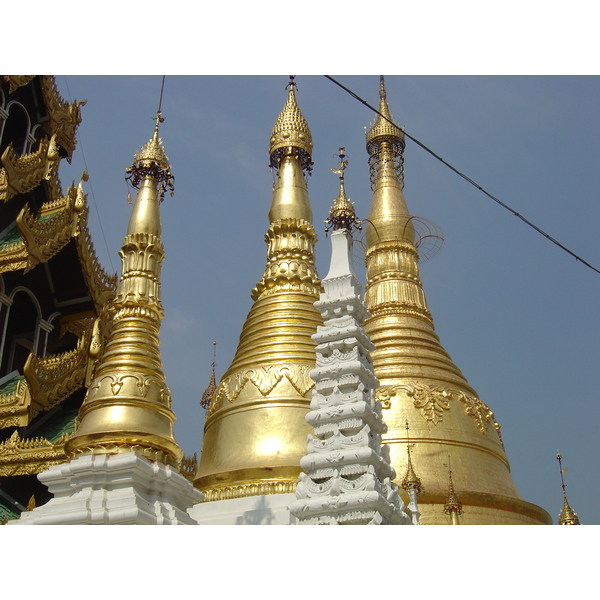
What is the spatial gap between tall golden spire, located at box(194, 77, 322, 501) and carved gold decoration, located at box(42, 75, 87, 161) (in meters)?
4.19

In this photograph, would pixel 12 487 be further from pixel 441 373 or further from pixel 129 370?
pixel 441 373

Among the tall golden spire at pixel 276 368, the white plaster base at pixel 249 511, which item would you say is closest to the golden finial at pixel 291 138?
the tall golden spire at pixel 276 368

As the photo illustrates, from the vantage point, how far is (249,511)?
9.91m

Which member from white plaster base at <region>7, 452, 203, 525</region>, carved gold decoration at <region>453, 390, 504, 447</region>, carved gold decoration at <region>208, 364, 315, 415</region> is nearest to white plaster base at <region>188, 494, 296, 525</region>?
carved gold decoration at <region>208, 364, 315, 415</region>

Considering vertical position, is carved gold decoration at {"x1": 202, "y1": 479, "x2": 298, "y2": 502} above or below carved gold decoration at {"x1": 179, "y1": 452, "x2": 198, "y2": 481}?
below

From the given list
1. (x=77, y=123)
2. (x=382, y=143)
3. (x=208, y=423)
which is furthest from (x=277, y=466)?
(x=382, y=143)

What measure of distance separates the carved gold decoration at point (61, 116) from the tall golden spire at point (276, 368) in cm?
419

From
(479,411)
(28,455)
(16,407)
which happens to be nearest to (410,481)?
(479,411)

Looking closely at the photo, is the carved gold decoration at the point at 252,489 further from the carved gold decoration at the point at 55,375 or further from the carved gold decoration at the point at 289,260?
the carved gold decoration at the point at 289,260

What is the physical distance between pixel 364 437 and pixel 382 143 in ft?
44.9

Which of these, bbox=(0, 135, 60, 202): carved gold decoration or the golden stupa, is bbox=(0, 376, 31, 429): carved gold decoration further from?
the golden stupa

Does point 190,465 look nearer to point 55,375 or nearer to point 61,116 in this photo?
point 55,375

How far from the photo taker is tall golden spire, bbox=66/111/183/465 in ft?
31.7
